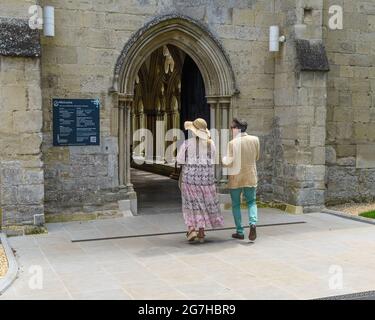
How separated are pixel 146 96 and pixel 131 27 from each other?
1000 cm

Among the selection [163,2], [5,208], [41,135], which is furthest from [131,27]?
[5,208]

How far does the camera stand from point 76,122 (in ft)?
28.0

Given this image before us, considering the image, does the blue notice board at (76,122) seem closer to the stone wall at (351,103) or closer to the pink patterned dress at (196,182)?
the pink patterned dress at (196,182)

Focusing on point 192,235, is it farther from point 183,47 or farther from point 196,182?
point 183,47

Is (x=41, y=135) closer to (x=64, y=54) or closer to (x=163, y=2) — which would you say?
(x=64, y=54)

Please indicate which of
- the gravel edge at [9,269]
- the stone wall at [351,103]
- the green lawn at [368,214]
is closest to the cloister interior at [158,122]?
the stone wall at [351,103]

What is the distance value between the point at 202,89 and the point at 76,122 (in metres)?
3.05

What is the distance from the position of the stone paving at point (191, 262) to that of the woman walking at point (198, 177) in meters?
0.39

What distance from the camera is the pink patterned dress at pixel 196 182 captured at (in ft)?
23.2

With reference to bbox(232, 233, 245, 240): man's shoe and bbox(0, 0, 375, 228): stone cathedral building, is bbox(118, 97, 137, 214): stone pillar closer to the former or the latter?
bbox(0, 0, 375, 228): stone cathedral building

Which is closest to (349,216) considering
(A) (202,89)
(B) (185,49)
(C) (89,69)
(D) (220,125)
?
(D) (220,125)

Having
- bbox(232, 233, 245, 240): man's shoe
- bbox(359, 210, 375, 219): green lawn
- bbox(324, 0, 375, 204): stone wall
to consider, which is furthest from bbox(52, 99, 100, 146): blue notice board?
bbox(359, 210, 375, 219): green lawn

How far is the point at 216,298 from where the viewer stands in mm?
4910

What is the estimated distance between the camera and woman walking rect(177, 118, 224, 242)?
279 inches
